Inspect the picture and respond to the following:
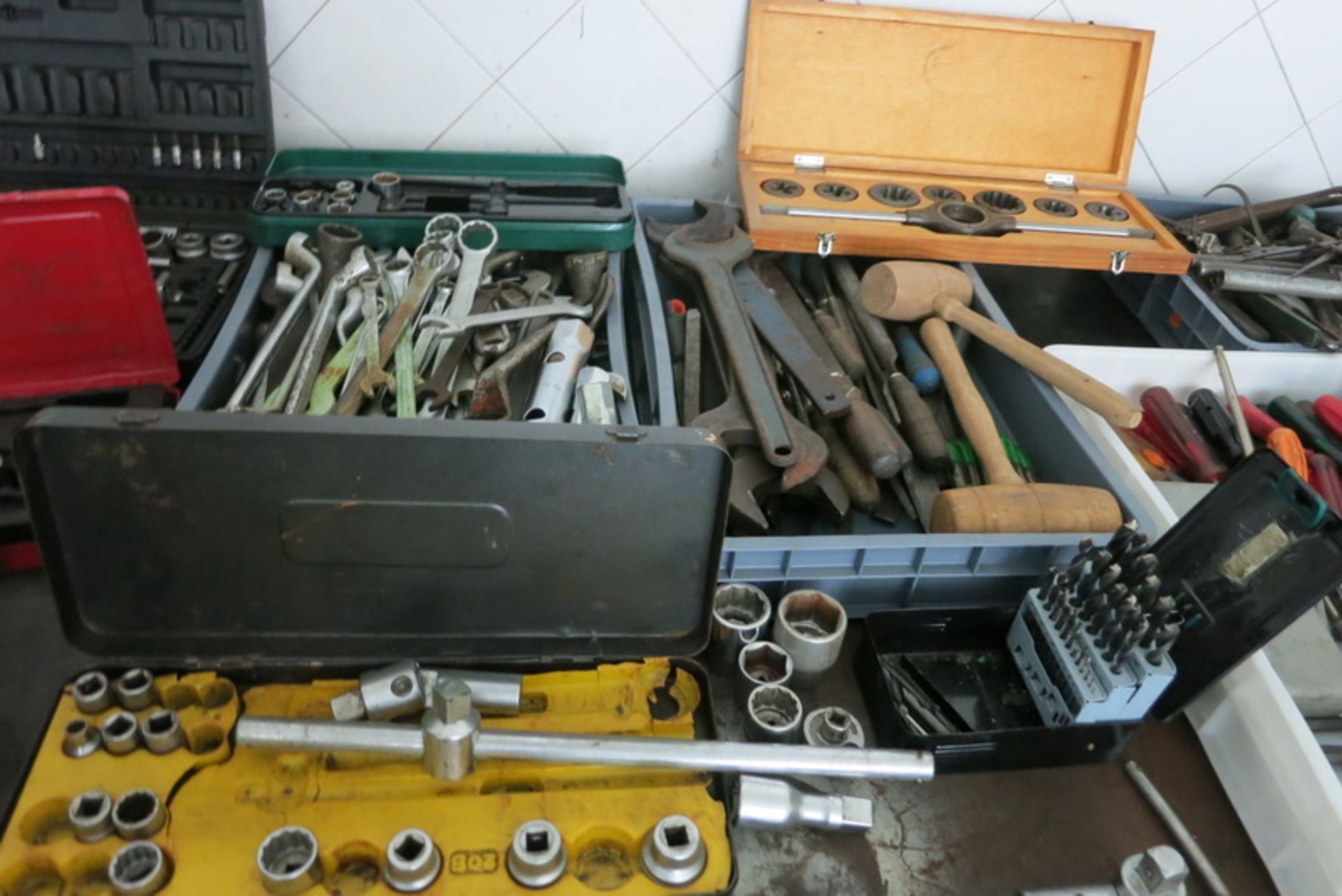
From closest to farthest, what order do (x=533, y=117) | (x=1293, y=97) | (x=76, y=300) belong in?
(x=76, y=300) < (x=533, y=117) < (x=1293, y=97)

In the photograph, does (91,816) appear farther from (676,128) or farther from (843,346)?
(676,128)

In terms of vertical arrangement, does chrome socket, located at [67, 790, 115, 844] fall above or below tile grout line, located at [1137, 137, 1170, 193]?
below

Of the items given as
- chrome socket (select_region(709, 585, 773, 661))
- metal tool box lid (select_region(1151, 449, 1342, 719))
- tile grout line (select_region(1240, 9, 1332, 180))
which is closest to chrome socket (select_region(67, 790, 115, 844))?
chrome socket (select_region(709, 585, 773, 661))

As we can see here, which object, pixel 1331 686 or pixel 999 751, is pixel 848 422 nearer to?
pixel 999 751

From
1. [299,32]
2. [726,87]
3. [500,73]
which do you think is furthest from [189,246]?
[726,87]

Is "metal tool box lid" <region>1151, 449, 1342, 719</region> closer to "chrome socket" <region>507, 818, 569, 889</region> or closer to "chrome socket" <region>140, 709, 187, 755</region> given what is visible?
"chrome socket" <region>507, 818, 569, 889</region>

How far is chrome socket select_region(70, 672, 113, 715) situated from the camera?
0.62 meters

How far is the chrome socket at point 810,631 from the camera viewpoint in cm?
70

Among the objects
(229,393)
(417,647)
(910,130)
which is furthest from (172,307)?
(910,130)

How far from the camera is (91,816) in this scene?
56cm

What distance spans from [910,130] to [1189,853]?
81cm

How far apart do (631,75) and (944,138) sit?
14.8 inches

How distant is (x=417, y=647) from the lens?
25.7 inches

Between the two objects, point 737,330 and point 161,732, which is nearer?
point 161,732
